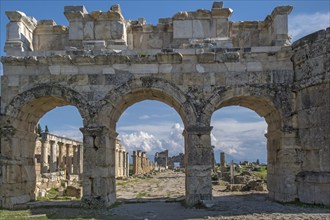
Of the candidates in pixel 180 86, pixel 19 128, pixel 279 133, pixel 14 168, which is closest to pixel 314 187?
pixel 279 133

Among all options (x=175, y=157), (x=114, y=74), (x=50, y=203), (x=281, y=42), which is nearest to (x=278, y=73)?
(x=281, y=42)

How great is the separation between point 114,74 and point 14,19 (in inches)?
145

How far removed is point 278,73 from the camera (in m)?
12.7

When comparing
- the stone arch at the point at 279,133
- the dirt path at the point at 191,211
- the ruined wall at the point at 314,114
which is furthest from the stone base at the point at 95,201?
the ruined wall at the point at 314,114

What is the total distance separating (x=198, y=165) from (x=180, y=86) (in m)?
2.42

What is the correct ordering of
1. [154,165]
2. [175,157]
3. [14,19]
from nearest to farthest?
[14,19], [154,165], [175,157]

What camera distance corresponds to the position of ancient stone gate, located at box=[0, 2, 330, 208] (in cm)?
1202

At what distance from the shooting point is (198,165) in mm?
12070

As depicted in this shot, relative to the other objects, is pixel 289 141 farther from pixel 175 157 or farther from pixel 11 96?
pixel 175 157

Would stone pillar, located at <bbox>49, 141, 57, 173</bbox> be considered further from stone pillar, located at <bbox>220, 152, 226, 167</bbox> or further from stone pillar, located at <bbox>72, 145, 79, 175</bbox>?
stone pillar, located at <bbox>220, 152, 226, 167</bbox>

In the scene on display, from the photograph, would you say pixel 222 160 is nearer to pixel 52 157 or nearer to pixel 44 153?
pixel 52 157

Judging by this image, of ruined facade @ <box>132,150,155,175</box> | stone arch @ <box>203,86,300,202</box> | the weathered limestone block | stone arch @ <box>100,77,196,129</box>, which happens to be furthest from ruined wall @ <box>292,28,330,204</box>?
ruined facade @ <box>132,150,155,175</box>

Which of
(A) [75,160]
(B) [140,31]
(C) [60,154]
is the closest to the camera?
(B) [140,31]

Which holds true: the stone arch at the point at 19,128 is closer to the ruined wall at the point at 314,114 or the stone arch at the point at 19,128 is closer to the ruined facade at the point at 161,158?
the ruined wall at the point at 314,114
